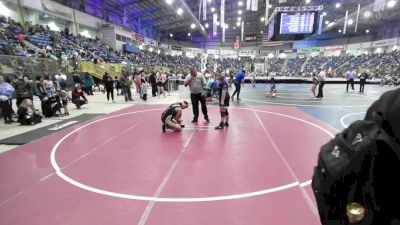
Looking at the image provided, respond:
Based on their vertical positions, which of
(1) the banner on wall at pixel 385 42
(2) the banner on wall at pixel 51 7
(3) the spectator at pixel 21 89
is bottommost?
(3) the spectator at pixel 21 89

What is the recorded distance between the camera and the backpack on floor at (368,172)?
0.85 m

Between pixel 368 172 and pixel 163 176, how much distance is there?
415 centimetres

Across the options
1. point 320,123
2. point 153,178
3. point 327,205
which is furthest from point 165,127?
point 327,205

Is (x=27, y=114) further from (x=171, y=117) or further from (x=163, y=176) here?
(x=163, y=176)

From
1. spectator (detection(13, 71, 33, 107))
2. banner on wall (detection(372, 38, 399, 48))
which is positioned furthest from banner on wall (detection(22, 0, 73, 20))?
banner on wall (detection(372, 38, 399, 48))

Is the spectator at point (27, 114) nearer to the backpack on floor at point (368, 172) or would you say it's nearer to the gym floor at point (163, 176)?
the gym floor at point (163, 176)

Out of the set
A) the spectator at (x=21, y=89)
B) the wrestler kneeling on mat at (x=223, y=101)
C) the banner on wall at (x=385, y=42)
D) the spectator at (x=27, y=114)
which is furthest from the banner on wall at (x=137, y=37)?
the banner on wall at (x=385, y=42)

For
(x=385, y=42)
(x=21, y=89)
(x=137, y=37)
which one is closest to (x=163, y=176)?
(x=21, y=89)

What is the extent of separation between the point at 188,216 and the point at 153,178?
137 centimetres

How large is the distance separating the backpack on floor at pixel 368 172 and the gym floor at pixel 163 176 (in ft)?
8.53

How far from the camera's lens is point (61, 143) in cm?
685

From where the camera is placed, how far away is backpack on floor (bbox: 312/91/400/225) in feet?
2.78

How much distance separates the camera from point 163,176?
473 centimetres

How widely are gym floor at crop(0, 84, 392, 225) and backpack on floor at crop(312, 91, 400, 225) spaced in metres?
2.60
